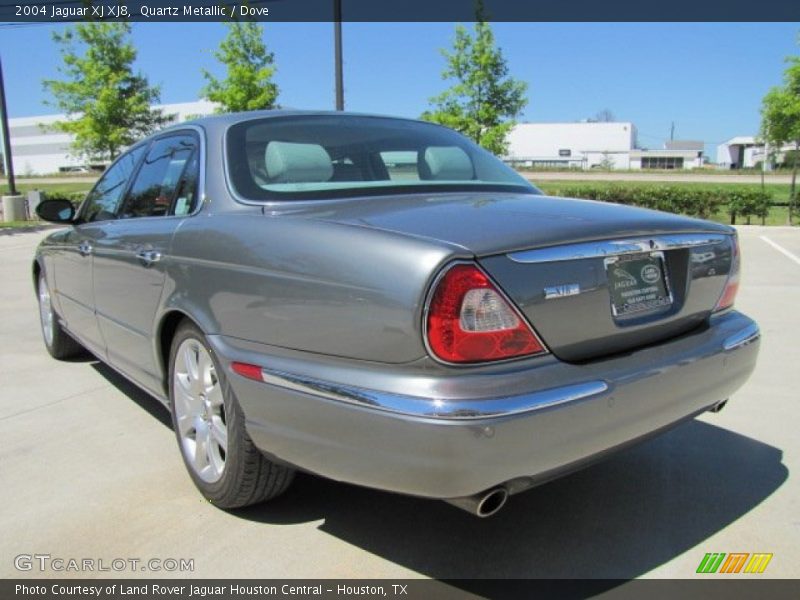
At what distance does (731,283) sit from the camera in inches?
114

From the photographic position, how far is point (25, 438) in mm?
3715

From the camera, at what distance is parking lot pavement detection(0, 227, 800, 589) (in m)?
2.48

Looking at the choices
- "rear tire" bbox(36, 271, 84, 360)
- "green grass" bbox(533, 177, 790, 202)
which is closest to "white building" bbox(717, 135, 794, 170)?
"green grass" bbox(533, 177, 790, 202)

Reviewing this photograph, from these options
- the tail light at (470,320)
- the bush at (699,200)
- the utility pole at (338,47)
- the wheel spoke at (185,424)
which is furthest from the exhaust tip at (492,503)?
the bush at (699,200)

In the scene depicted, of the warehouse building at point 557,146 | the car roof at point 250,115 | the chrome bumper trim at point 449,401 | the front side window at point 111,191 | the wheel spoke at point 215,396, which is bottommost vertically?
the wheel spoke at point 215,396

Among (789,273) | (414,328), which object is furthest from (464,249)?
(789,273)

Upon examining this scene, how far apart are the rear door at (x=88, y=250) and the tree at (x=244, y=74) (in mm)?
14984

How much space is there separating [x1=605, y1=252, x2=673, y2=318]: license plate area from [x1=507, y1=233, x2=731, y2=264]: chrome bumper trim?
25 millimetres

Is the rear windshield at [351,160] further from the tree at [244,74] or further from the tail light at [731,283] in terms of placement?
A: the tree at [244,74]

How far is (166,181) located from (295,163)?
2.82 ft

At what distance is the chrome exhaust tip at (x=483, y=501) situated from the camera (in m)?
2.01

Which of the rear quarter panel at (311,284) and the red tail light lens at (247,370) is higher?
the rear quarter panel at (311,284)

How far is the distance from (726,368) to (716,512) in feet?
2.06

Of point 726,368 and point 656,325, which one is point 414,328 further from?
point 726,368
